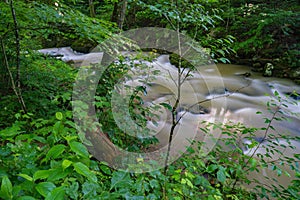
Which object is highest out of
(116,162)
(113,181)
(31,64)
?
(113,181)

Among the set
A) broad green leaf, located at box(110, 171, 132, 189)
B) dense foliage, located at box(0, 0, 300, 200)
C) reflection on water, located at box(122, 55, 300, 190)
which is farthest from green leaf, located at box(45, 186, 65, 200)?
reflection on water, located at box(122, 55, 300, 190)

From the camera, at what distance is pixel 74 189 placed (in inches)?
26.3

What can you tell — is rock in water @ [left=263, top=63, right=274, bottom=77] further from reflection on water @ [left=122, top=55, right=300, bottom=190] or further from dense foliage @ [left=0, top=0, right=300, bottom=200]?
dense foliage @ [left=0, top=0, right=300, bottom=200]

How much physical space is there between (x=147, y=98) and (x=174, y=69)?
2.87 meters

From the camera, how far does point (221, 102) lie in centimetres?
563

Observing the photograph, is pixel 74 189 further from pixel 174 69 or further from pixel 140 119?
pixel 174 69

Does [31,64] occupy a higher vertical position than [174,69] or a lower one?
higher

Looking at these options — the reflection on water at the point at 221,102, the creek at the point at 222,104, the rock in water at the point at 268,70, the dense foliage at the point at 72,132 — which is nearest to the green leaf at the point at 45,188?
the dense foliage at the point at 72,132

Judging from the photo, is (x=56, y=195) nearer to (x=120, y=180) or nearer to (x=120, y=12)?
(x=120, y=180)

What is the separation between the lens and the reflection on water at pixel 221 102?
12.8ft

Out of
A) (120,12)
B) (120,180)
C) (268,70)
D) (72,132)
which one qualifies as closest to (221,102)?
(268,70)

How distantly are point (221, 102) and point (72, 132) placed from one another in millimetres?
5056

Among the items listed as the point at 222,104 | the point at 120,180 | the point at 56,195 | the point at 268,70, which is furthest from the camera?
the point at 268,70

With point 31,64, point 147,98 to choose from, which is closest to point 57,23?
point 31,64
